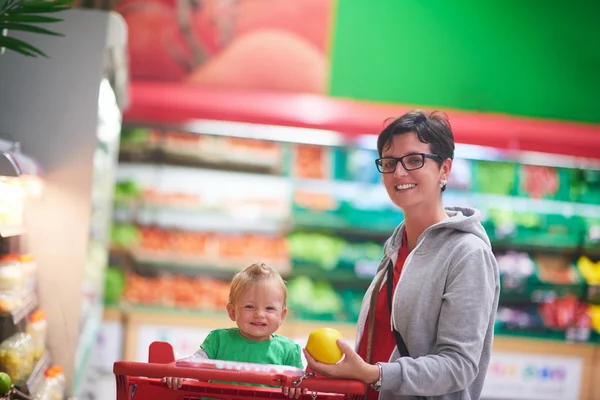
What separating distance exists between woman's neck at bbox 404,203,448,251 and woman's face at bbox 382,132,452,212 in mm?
45

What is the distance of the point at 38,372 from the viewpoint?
3.68 metres

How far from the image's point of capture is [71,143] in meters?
4.14

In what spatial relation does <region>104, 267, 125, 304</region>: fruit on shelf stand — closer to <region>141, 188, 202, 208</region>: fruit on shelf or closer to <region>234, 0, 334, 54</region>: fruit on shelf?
<region>141, 188, 202, 208</region>: fruit on shelf

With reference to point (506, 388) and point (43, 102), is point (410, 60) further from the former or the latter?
point (43, 102)

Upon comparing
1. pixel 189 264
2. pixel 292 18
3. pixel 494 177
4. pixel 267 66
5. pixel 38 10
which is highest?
pixel 292 18

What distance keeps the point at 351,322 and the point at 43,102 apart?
11.3 feet

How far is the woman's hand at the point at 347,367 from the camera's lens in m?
1.89

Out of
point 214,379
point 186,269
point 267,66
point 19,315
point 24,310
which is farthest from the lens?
point 267,66

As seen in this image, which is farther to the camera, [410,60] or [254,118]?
[410,60]

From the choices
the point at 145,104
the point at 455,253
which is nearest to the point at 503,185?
the point at 145,104

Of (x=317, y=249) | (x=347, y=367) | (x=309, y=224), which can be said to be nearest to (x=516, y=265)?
(x=317, y=249)

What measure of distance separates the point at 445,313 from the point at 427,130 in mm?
547

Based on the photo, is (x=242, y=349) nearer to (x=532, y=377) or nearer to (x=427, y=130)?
(x=427, y=130)

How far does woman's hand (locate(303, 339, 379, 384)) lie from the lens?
1.89 meters
